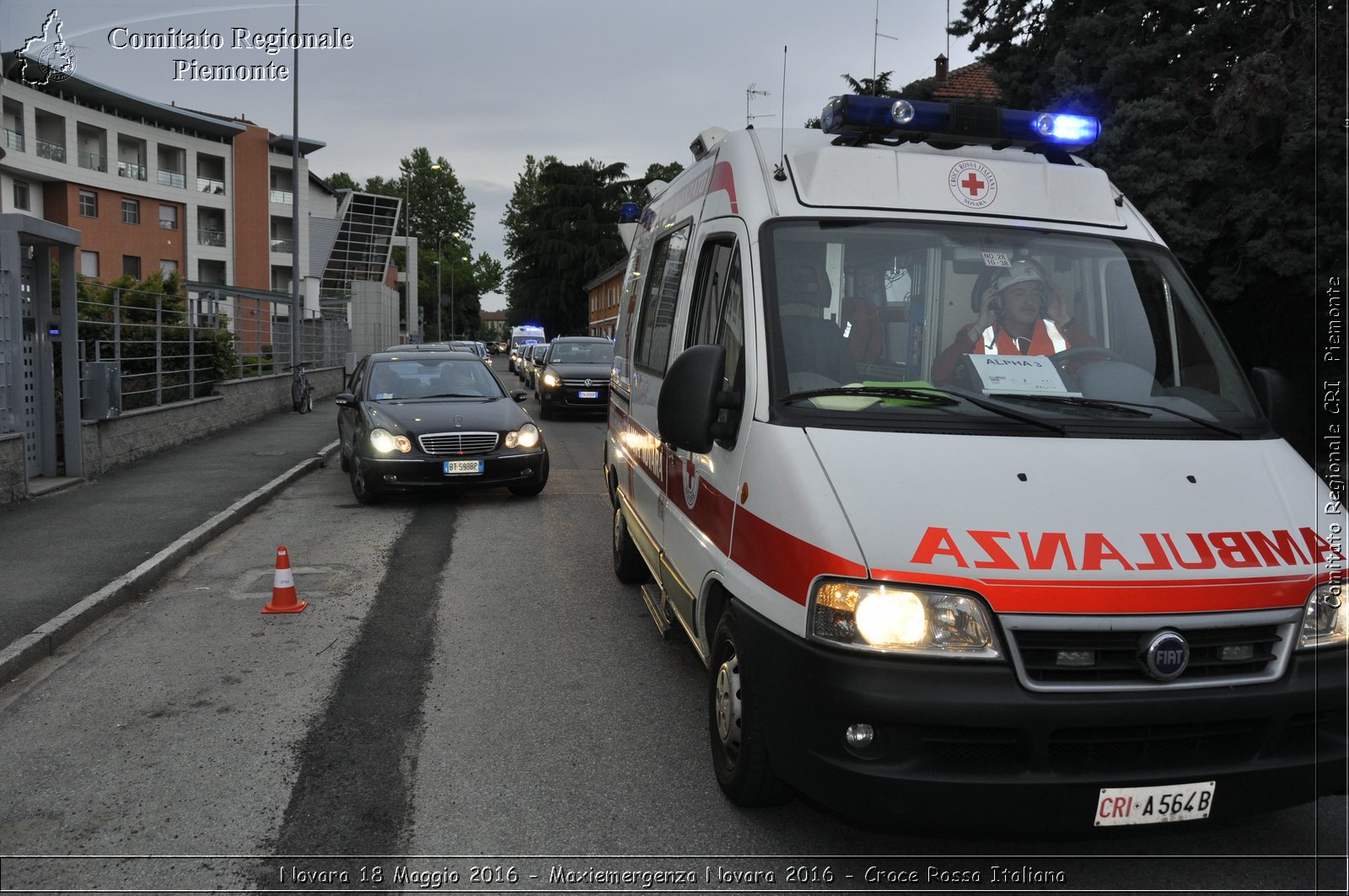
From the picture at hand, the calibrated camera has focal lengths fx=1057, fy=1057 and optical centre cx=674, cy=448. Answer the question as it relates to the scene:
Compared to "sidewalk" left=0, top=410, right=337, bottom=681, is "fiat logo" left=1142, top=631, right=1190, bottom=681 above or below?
above

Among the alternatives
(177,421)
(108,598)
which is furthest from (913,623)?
(177,421)

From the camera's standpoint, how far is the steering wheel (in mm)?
3982

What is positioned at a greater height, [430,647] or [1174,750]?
[1174,750]

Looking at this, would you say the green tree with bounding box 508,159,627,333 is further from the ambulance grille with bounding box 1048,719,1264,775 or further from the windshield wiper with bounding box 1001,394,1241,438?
the ambulance grille with bounding box 1048,719,1264,775

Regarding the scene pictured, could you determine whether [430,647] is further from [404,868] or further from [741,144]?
[741,144]

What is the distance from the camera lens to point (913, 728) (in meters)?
3.06

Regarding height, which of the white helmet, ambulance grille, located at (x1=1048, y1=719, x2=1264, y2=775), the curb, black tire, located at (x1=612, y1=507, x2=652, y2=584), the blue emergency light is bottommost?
the curb

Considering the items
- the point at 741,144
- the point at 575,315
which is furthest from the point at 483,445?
the point at 575,315

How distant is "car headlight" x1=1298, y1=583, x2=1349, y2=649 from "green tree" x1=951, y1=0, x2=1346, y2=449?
42.4 ft

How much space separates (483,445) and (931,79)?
1464 centimetres

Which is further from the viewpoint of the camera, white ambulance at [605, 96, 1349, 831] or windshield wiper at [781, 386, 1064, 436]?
windshield wiper at [781, 386, 1064, 436]

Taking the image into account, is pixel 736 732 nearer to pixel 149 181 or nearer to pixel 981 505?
pixel 981 505

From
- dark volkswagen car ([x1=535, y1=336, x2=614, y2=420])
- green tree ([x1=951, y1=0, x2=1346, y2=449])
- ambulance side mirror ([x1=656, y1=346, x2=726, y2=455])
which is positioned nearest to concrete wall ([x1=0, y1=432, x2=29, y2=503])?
ambulance side mirror ([x1=656, y1=346, x2=726, y2=455])

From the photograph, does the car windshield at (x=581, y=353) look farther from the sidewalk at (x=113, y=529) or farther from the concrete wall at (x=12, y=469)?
the concrete wall at (x=12, y=469)
